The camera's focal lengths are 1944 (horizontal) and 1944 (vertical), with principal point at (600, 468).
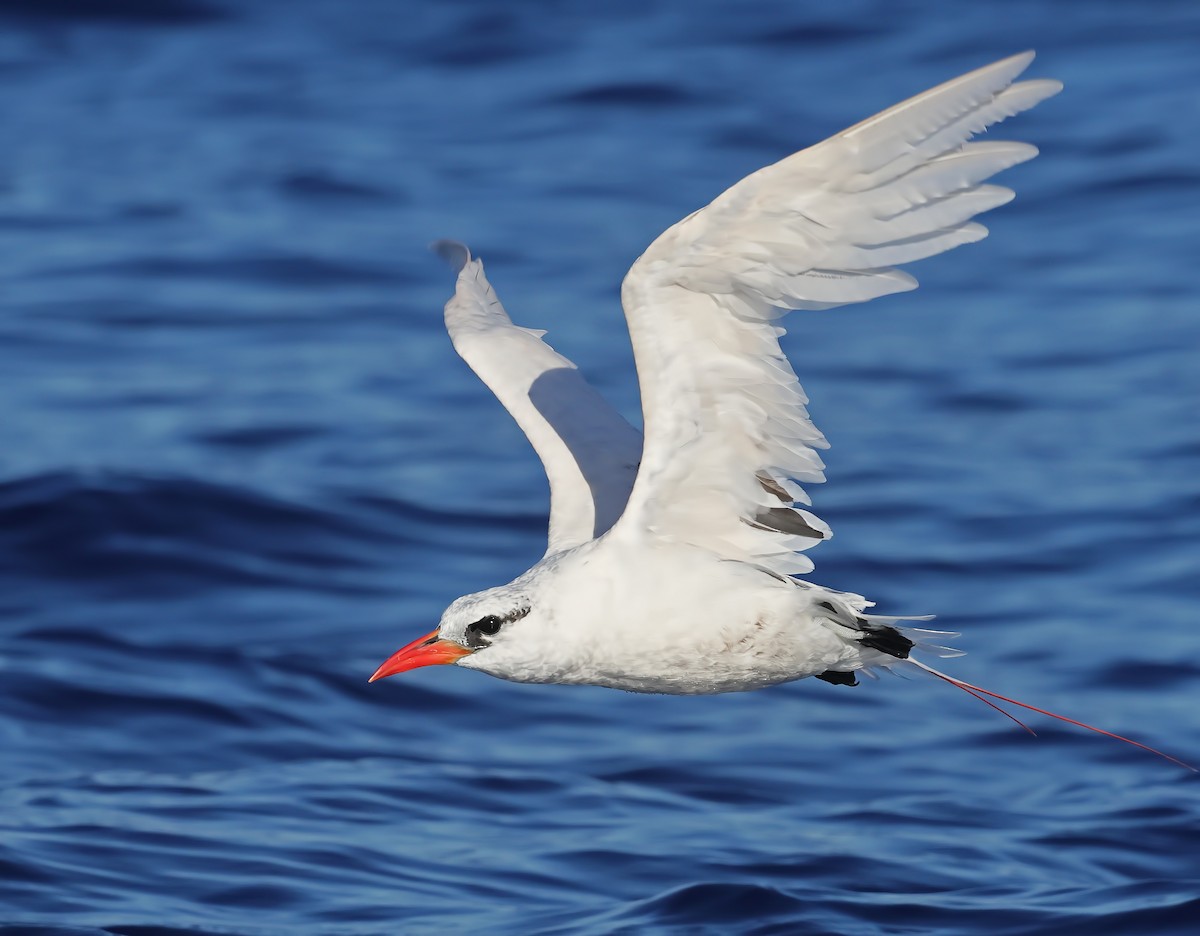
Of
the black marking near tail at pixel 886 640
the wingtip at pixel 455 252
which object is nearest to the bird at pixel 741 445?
the black marking near tail at pixel 886 640

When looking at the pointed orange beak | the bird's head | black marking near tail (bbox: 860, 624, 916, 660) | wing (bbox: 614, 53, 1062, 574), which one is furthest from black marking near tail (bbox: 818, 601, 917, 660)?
the pointed orange beak

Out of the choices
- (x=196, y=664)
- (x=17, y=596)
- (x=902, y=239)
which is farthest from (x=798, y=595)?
(x=17, y=596)

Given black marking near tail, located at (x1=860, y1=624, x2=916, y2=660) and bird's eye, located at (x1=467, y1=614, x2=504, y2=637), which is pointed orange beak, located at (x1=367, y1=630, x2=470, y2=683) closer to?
bird's eye, located at (x1=467, y1=614, x2=504, y2=637)

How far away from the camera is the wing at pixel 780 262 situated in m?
6.34

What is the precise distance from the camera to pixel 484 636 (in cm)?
723

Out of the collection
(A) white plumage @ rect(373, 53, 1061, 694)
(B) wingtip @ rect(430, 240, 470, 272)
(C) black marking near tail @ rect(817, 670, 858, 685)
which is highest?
(B) wingtip @ rect(430, 240, 470, 272)

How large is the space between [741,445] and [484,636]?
3.92 feet

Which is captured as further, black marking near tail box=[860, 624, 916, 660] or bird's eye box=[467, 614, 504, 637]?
black marking near tail box=[860, 624, 916, 660]

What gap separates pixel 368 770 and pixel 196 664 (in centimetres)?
197

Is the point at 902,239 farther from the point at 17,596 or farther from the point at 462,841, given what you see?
the point at 17,596

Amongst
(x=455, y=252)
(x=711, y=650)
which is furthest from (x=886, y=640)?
(x=455, y=252)

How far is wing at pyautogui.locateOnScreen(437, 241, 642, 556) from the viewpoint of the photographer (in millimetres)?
8484

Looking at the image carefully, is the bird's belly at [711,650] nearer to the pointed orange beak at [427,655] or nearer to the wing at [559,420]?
the pointed orange beak at [427,655]

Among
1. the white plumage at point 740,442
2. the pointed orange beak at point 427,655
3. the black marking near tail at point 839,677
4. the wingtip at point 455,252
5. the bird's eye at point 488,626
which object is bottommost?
the pointed orange beak at point 427,655
